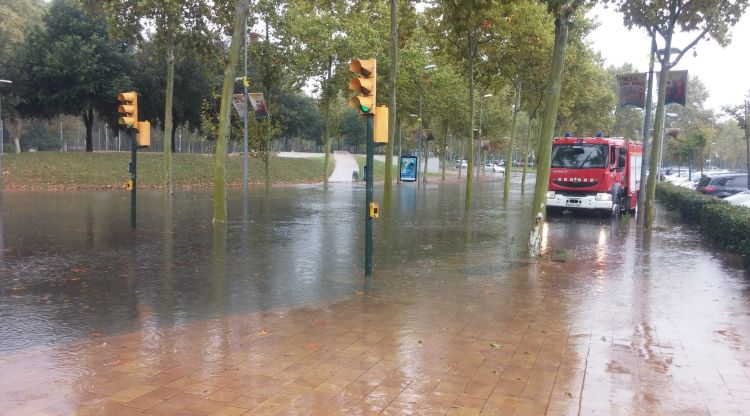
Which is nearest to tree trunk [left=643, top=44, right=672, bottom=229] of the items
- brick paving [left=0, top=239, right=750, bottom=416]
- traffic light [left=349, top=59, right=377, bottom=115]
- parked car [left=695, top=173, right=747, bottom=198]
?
brick paving [left=0, top=239, right=750, bottom=416]

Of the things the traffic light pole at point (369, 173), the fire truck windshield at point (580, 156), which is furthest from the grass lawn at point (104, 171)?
the traffic light pole at point (369, 173)

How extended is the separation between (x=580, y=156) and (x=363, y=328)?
50.8 feet

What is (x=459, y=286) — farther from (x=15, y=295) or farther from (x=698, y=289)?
(x=15, y=295)

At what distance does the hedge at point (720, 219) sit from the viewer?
35.8 feet

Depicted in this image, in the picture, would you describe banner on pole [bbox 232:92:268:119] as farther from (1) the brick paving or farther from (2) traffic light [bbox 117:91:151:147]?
(1) the brick paving

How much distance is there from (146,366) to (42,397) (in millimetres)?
863

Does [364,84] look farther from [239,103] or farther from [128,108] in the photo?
[239,103]

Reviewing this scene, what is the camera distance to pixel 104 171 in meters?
34.3

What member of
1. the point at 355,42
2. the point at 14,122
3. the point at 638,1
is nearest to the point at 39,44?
the point at 14,122

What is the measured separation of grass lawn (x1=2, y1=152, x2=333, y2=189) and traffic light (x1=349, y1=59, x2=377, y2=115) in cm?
2749

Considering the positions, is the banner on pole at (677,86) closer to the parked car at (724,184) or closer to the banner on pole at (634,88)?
the banner on pole at (634,88)

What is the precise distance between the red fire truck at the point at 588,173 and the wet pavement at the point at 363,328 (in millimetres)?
6468

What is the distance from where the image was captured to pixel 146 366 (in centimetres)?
515

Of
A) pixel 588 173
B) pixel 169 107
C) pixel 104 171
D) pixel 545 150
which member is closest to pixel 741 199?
pixel 588 173
